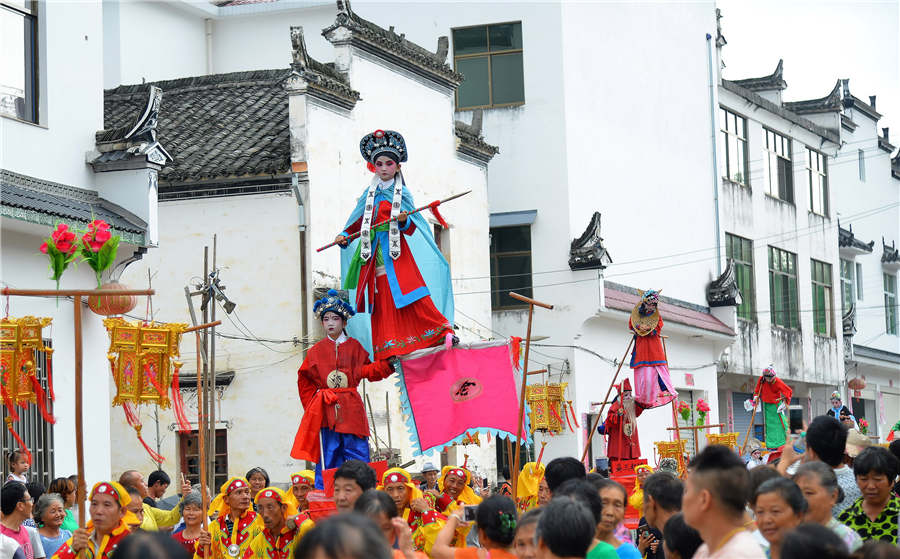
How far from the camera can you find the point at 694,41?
31.1 metres

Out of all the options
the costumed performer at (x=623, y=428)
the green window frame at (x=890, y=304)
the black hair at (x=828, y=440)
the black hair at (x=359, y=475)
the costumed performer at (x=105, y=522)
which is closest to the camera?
the black hair at (x=828, y=440)

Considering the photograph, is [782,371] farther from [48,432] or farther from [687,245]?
[48,432]

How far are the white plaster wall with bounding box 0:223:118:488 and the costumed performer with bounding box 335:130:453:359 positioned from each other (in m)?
3.10

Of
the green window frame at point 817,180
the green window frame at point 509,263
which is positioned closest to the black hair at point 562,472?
the green window frame at point 509,263

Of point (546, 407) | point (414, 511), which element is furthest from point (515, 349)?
point (546, 407)

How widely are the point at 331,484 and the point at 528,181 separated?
15.8m

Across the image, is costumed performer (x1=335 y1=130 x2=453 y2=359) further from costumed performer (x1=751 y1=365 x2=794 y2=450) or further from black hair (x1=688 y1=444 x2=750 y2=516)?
costumed performer (x1=751 y1=365 x2=794 y2=450)

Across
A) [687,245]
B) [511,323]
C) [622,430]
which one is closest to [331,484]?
[622,430]

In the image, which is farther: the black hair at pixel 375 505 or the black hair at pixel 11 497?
the black hair at pixel 11 497

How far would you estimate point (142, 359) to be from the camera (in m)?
11.9

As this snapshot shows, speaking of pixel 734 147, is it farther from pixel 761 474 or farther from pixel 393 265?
pixel 761 474

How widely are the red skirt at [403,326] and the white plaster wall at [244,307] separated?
7.45 metres

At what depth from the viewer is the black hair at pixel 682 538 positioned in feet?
20.0

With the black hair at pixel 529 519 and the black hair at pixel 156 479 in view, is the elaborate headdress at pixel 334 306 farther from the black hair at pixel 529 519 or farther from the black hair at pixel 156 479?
the black hair at pixel 529 519
